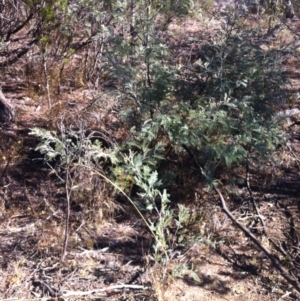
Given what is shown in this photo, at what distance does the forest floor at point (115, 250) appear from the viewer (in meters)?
2.81

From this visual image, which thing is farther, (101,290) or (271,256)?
(271,256)

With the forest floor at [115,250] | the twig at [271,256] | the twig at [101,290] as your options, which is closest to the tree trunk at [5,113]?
the forest floor at [115,250]

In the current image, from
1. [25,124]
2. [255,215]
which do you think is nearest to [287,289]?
[255,215]

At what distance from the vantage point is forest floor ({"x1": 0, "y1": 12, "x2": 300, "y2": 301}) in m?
2.81

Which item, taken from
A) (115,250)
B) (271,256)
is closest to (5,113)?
(115,250)

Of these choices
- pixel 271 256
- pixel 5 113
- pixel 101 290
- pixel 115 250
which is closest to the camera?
pixel 101 290

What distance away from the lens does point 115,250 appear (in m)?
3.11

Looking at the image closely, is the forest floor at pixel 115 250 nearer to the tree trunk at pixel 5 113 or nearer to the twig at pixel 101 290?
the twig at pixel 101 290

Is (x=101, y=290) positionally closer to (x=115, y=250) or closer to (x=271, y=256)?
(x=115, y=250)

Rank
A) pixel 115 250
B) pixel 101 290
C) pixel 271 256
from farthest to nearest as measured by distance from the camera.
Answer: pixel 115 250
pixel 271 256
pixel 101 290

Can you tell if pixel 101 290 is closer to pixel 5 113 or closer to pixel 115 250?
pixel 115 250

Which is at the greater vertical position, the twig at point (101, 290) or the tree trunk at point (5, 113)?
the tree trunk at point (5, 113)

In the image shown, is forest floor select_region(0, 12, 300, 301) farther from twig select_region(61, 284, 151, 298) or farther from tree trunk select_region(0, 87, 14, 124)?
tree trunk select_region(0, 87, 14, 124)

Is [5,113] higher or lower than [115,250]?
higher
